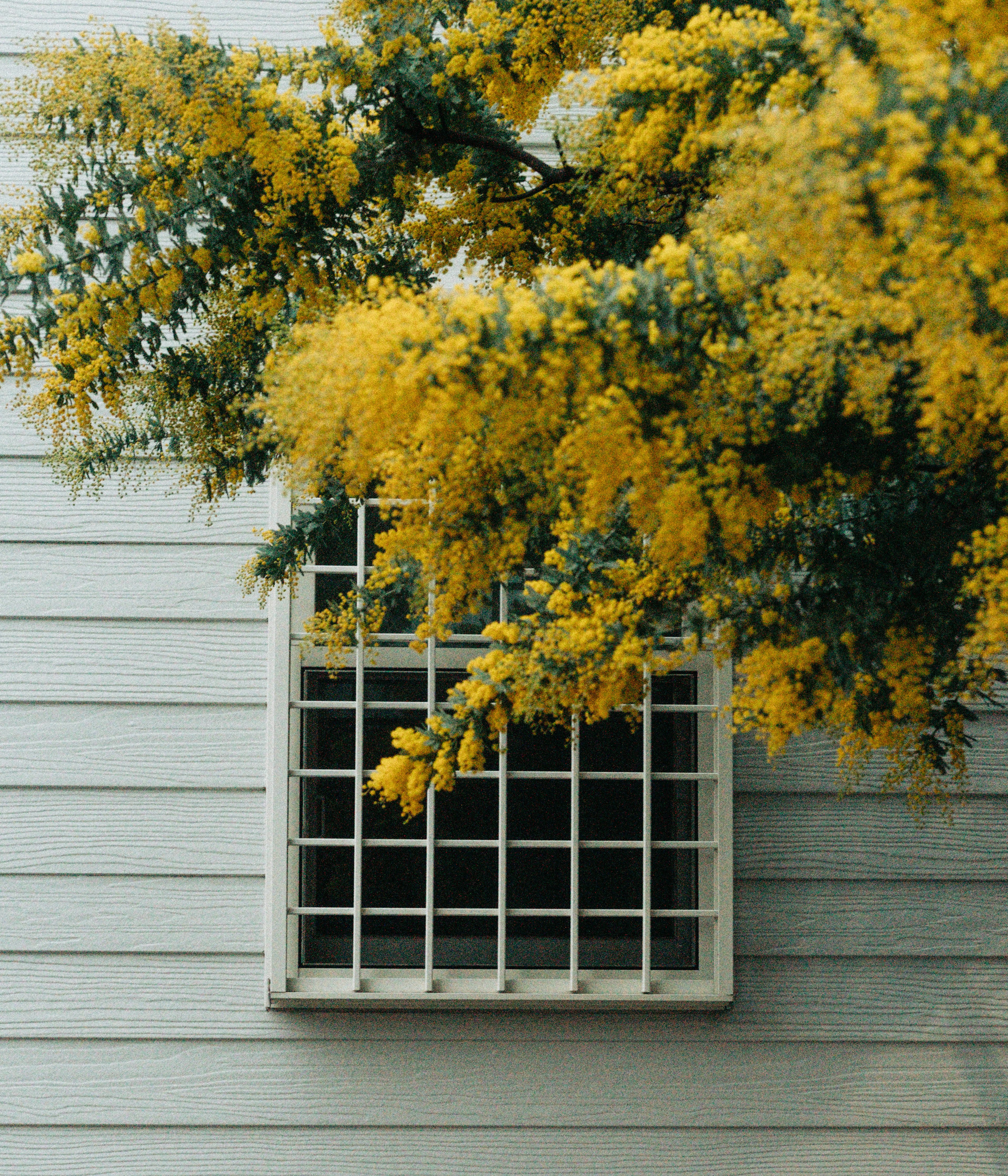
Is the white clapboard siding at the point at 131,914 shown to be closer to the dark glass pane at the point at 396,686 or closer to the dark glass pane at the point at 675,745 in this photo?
the dark glass pane at the point at 396,686

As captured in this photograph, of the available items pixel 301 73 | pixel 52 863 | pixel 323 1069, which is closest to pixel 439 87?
pixel 301 73

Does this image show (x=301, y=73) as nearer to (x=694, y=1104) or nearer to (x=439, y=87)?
(x=439, y=87)

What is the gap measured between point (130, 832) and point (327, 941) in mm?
522

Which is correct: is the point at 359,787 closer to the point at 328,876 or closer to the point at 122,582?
the point at 328,876

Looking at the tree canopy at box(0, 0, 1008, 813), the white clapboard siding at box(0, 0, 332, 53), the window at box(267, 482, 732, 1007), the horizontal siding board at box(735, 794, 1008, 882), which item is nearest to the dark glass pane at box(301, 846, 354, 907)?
the window at box(267, 482, 732, 1007)

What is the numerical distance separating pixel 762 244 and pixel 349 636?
0.98 meters

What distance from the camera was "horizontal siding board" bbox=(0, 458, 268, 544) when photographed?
7.28 ft

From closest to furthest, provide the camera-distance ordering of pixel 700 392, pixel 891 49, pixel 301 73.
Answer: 1. pixel 891 49
2. pixel 700 392
3. pixel 301 73

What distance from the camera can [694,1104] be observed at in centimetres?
214

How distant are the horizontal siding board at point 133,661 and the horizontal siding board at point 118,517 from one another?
198 millimetres

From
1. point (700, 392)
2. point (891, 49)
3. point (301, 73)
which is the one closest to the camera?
point (891, 49)

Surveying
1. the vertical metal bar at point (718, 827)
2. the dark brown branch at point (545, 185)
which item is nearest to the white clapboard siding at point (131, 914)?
the vertical metal bar at point (718, 827)

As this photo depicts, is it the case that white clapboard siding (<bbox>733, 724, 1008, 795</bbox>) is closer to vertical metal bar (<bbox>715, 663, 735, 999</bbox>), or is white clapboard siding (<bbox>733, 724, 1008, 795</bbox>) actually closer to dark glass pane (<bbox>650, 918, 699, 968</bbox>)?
vertical metal bar (<bbox>715, 663, 735, 999</bbox>)

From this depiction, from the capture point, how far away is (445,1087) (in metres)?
2.13
